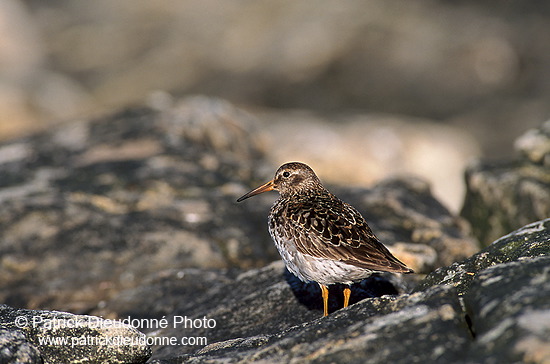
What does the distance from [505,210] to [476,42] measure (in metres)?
22.1

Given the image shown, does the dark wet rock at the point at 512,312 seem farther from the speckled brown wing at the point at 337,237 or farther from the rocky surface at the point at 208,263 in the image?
the speckled brown wing at the point at 337,237

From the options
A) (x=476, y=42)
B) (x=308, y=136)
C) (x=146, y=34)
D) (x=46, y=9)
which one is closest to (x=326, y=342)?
(x=308, y=136)

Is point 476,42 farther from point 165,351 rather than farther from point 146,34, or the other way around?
point 165,351

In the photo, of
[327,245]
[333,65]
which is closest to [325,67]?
[333,65]

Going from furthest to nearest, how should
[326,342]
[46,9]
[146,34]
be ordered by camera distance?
[46,9]
[146,34]
[326,342]

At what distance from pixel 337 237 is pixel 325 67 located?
2441 centimetres

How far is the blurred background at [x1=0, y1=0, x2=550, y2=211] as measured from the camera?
27562mm

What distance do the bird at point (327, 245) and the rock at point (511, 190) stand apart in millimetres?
4426

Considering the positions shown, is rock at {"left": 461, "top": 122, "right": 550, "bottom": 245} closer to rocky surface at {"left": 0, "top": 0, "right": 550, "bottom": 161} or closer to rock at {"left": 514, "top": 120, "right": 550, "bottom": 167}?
rock at {"left": 514, "top": 120, "right": 550, "bottom": 167}

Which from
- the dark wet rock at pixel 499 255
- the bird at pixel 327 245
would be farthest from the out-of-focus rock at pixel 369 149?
the dark wet rock at pixel 499 255

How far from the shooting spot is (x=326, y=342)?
15.7 feet

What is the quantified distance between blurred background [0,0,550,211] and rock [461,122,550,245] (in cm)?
1170

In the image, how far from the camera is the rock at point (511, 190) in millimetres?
10461

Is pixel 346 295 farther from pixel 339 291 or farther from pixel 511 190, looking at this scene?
pixel 511 190
